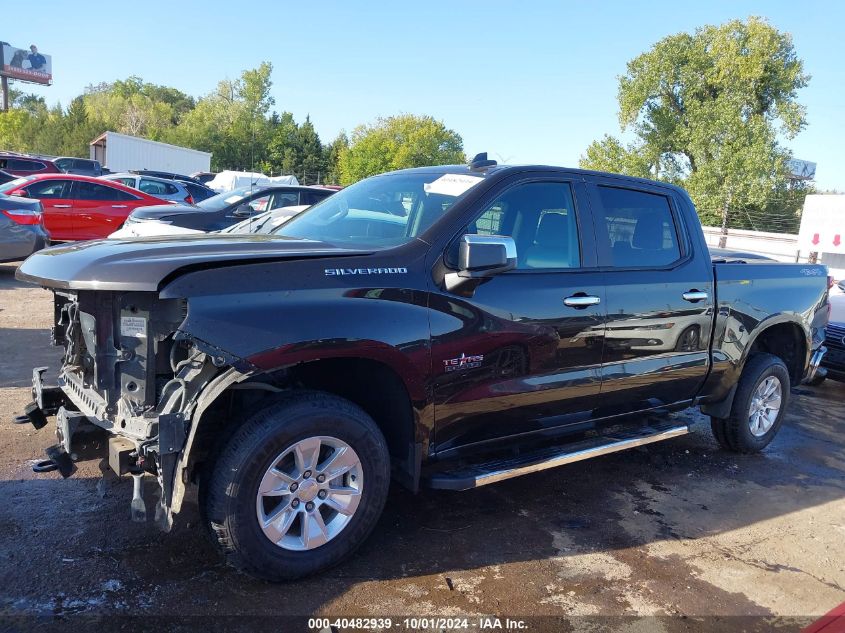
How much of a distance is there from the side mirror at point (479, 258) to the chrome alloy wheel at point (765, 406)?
3.00 metres

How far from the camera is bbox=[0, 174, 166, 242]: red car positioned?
13.1 metres

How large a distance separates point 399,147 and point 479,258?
67.1 meters

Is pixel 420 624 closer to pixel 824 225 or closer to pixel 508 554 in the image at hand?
pixel 508 554

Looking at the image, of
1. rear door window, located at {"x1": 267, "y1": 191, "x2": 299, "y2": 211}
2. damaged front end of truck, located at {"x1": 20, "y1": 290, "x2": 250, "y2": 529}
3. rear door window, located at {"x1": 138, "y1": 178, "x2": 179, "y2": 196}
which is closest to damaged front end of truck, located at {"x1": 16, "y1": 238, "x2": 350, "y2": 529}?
damaged front end of truck, located at {"x1": 20, "y1": 290, "x2": 250, "y2": 529}

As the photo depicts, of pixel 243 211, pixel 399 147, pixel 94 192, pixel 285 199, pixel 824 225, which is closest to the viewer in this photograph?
pixel 243 211

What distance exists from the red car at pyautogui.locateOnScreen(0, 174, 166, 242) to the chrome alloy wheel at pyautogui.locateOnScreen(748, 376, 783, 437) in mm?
11985

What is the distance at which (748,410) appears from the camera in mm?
5285

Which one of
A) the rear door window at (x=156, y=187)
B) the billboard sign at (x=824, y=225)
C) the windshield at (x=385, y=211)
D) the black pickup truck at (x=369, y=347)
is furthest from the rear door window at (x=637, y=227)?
the billboard sign at (x=824, y=225)

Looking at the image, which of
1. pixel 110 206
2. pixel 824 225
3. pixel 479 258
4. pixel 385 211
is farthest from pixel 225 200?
pixel 824 225

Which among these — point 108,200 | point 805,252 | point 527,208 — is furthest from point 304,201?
point 805,252

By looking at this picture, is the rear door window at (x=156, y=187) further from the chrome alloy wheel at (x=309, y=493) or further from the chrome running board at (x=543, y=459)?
the chrome alloy wheel at (x=309, y=493)

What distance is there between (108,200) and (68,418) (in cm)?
1168

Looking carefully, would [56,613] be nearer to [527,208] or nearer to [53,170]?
[527,208]

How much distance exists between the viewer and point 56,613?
2779mm
